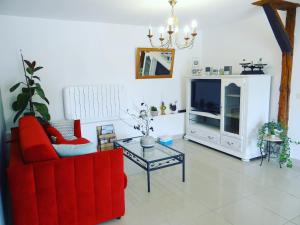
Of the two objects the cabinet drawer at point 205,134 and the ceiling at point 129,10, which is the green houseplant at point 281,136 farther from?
the ceiling at point 129,10

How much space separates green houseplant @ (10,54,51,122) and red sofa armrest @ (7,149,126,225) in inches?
71.5

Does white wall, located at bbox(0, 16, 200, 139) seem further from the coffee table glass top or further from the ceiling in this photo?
the coffee table glass top

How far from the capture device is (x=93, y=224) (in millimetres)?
2066

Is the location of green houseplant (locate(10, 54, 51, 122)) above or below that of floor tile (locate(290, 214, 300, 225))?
above

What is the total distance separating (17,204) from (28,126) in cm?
98

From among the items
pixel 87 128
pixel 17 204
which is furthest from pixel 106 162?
pixel 87 128

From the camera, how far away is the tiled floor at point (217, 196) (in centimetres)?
222

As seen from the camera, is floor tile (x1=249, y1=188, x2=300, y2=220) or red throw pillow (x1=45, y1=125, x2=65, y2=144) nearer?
floor tile (x1=249, y1=188, x2=300, y2=220)

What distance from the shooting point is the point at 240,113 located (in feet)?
11.9

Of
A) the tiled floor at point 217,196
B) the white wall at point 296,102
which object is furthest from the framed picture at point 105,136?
the white wall at point 296,102

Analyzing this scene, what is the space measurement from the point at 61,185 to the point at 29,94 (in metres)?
1.95

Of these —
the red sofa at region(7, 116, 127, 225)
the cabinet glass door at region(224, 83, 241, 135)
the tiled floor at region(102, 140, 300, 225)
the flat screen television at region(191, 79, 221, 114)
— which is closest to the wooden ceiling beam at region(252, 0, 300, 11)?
the cabinet glass door at region(224, 83, 241, 135)

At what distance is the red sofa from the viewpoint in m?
1.73

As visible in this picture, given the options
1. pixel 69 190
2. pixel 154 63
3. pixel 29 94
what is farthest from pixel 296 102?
pixel 29 94
